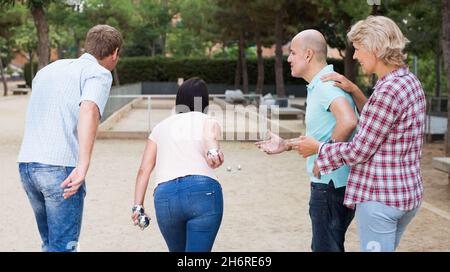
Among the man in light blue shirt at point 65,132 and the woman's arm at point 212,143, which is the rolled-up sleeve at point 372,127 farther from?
the man in light blue shirt at point 65,132

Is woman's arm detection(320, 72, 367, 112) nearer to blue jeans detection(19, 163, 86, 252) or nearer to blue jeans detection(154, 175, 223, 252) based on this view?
blue jeans detection(154, 175, 223, 252)

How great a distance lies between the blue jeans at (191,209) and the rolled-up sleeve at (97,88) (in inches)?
21.9

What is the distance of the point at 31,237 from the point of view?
7.17 m

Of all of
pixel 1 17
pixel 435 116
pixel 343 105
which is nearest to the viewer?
pixel 343 105

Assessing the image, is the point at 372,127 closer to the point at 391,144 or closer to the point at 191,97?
the point at 391,144

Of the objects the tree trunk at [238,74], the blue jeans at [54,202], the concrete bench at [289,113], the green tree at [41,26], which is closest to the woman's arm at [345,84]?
the blue jeans at [54,202]

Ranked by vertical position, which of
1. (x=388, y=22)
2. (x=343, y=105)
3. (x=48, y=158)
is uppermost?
(x=388, y=22)

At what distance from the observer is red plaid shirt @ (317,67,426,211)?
338cm

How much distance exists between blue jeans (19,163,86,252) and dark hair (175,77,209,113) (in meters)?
0.68

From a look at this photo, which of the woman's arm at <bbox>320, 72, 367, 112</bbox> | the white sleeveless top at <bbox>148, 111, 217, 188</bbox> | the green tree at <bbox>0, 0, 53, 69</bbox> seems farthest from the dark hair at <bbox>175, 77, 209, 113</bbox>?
the green tree at <bbox>0, 0, 53, 69</bbox>

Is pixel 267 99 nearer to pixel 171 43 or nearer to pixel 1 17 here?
pixel 1 17

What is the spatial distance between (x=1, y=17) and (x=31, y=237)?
1193 inches

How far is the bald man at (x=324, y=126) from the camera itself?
383 cm
